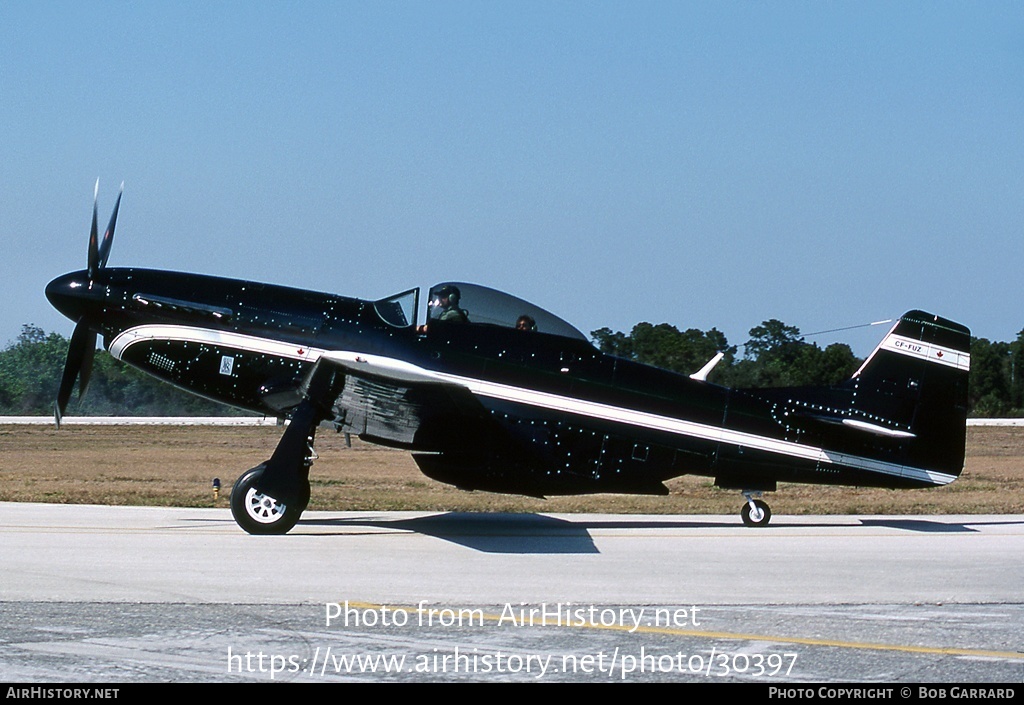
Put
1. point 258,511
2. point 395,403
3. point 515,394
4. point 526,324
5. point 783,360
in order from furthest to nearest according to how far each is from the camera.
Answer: point 783,360 → point 526,324 → point 515,394 → point 258,511 → point 395,403

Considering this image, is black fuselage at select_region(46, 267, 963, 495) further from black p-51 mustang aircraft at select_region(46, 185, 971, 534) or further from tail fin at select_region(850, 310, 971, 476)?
tail fin at select_region(850, 310, 971, 476)

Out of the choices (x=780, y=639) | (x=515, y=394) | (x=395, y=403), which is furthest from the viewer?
(x=515, y=394)

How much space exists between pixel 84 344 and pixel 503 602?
7121mm

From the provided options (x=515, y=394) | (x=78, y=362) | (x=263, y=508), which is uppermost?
(x=515, y=394)

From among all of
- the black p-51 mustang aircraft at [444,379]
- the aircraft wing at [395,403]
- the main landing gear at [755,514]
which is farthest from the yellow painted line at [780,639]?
the main landing gear at [755,514]

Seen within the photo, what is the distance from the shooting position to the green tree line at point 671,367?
43094 millimetres

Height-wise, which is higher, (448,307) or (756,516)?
(448,307)

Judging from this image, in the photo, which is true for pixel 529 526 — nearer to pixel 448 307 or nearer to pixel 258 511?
pixel 448 307

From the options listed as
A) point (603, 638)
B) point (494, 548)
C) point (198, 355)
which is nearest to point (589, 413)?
point (494, 548)

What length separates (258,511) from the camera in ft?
37.6

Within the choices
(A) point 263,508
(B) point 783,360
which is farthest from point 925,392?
(B) point 783,360

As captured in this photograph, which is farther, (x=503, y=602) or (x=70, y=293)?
(x=70, y=293)

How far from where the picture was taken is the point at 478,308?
11.9 meters

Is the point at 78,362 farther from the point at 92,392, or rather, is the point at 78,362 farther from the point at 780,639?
the point at 92,392
